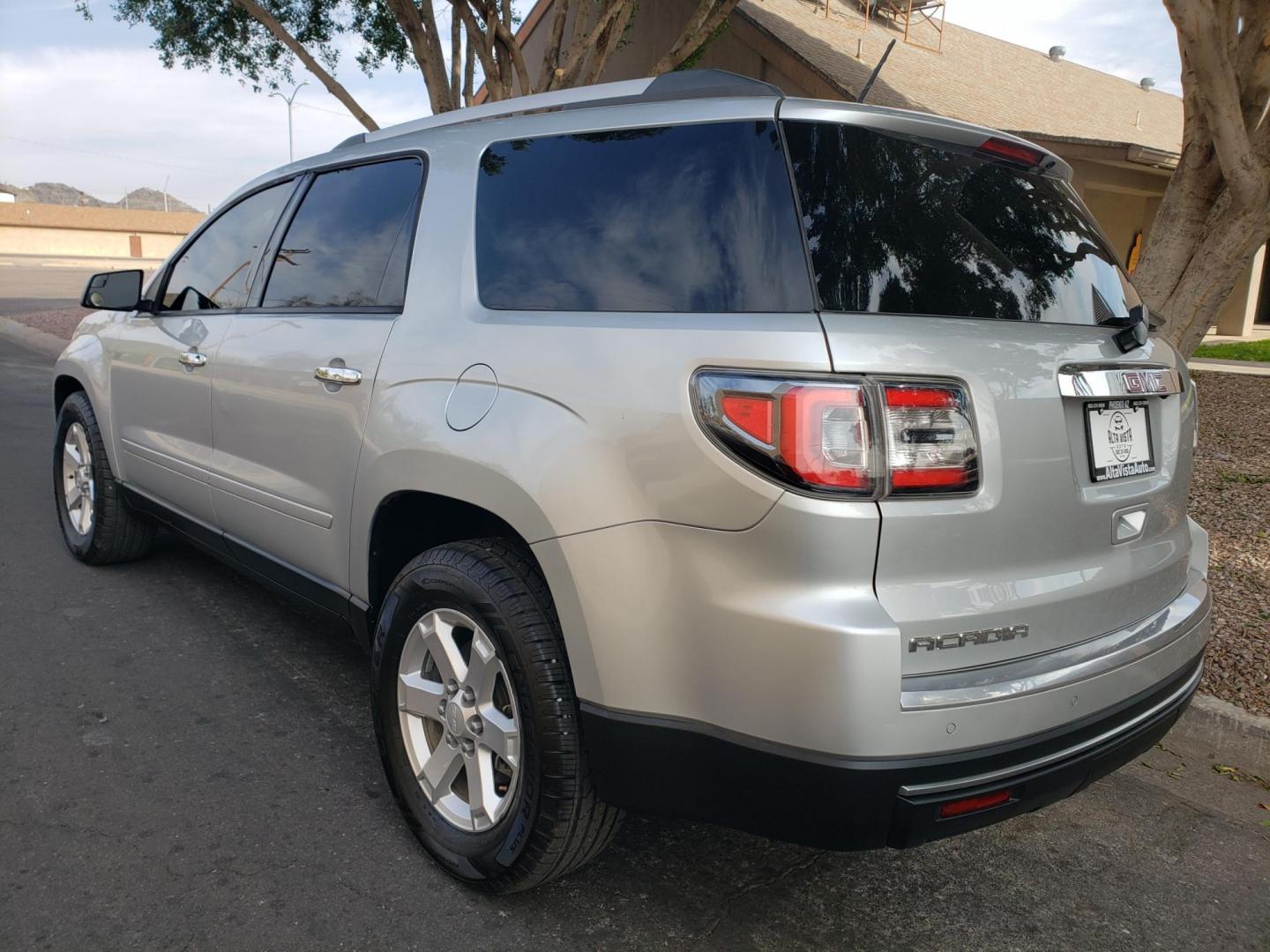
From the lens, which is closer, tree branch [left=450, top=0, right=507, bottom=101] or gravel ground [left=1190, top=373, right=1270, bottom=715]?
gravel ground [left=1190, top=373, right=1270, bottom=715]

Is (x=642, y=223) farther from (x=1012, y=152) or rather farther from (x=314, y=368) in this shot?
(x=314, y=368)

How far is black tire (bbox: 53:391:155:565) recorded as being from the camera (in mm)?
4723

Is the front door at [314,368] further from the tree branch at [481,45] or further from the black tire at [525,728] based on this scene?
the tree branch at [481,45]

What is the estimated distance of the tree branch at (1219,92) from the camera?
6113mm

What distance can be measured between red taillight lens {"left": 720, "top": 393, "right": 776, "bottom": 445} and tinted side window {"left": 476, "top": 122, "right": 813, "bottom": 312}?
0.20 m

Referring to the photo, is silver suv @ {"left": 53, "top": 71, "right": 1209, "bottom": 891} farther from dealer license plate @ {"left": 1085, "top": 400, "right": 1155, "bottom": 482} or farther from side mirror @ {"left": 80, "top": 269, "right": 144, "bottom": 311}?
side mirror @ {"left": 80, "top": 269, "right": 144, "bottom": 311}

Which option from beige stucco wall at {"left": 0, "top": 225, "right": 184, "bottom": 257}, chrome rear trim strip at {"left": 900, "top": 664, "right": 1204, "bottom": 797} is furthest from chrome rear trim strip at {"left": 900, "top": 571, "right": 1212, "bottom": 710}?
beige stucco wall at {"left": 0, "top": 225, "right": 184, "bottom": 257}

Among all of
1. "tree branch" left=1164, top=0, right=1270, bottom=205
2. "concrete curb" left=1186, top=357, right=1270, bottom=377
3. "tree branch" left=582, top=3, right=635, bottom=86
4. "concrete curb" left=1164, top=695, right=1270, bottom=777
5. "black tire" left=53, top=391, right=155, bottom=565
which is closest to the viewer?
"concrete curb" left=1164, top=695, right=1270, bottom=777

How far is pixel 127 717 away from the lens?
11.2 ft

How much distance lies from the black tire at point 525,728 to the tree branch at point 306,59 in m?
11.0

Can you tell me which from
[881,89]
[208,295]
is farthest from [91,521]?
[881,89]

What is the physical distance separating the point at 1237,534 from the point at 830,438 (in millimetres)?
4646

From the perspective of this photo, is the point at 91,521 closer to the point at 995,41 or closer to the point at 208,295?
the point at 208,295

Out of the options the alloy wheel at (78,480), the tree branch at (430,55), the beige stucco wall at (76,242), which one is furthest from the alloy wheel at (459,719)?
the beige stucco wall at (76,242)
